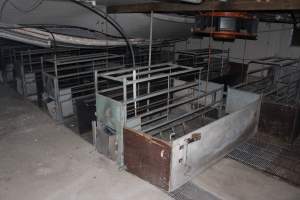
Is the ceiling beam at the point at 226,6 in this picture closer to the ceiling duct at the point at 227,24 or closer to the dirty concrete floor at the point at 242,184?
the ceiling duct at the point at 227,24

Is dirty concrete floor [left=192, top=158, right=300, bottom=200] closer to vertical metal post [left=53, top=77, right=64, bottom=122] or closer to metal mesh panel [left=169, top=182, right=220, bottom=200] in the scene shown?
metal mesh panel [left=169, top=182, right=220, bottom=200]

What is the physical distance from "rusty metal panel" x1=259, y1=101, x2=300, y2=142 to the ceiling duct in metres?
1.52

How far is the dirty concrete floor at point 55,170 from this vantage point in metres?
3.10

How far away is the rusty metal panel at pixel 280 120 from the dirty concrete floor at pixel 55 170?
2316 millimetres

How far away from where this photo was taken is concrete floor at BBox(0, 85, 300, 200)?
3.10 m

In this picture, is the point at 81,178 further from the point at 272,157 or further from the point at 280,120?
the point at 280,120

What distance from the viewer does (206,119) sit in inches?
194

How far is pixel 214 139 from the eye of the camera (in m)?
3.46

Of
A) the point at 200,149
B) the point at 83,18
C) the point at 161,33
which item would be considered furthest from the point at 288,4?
the point at 161,33

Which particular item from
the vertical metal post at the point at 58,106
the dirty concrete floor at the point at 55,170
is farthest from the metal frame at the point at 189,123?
the vertical metal post at the point at 58,106

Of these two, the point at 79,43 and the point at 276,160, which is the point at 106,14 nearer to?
the point at 79,43

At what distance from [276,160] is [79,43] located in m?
4.00

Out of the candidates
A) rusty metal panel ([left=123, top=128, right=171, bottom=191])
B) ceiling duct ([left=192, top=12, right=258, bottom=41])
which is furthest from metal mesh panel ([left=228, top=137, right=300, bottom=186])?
ceiling duct ([left=192, top=12, right=258, bottom=41])

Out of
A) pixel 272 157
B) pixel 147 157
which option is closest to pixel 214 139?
pixel 147 157
